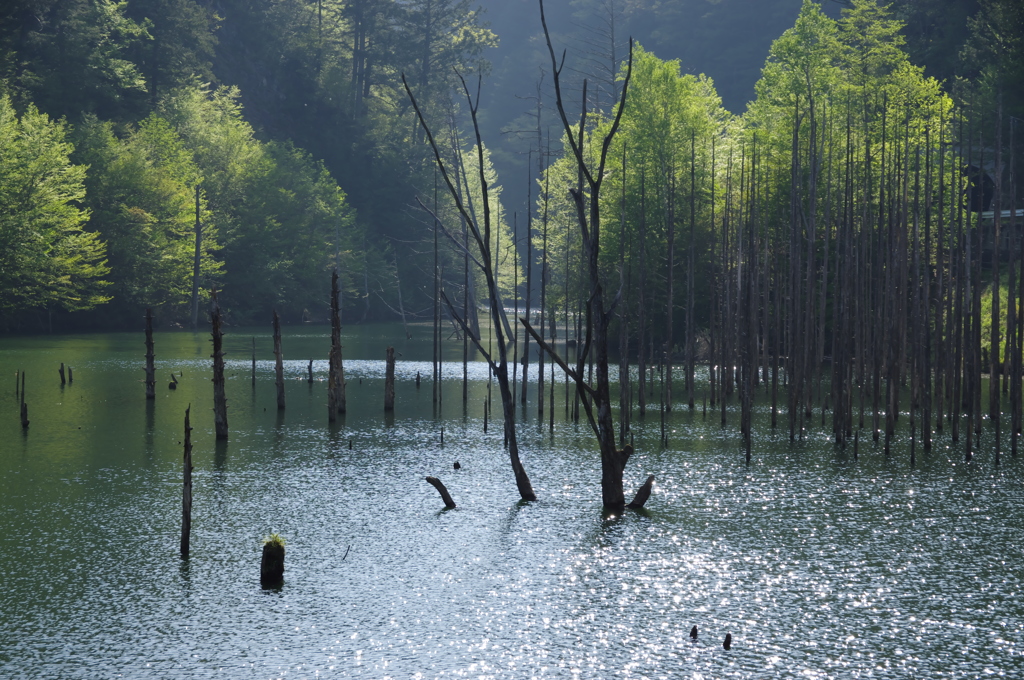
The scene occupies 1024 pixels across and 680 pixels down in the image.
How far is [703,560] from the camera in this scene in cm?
1549

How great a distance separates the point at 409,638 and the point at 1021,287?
17.3 m

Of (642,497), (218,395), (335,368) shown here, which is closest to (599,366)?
(642,497)

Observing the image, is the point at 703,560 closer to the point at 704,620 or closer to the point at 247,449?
the point at 704,620

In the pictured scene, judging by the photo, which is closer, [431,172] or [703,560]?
[703,560]

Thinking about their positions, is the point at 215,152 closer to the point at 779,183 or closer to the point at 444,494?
the point at 779,183

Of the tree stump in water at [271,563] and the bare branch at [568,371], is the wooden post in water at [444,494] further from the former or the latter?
the tree stump in water at [271,563]

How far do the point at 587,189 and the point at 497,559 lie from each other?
123ft

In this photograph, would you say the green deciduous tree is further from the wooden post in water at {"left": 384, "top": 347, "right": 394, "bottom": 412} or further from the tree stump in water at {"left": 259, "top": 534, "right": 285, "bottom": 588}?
the tree stump in water at {"left": 259, "top": 534, "right": 285, "bottom": 588}

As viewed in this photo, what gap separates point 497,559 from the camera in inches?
610

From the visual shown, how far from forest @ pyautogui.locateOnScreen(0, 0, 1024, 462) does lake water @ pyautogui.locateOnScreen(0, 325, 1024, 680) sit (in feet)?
14.4

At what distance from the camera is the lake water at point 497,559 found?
38.5ft

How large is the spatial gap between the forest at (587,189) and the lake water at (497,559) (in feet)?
14.4

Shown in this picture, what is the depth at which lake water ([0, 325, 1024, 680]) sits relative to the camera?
11750mm

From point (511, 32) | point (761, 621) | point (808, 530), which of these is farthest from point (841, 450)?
point (511, 32)
